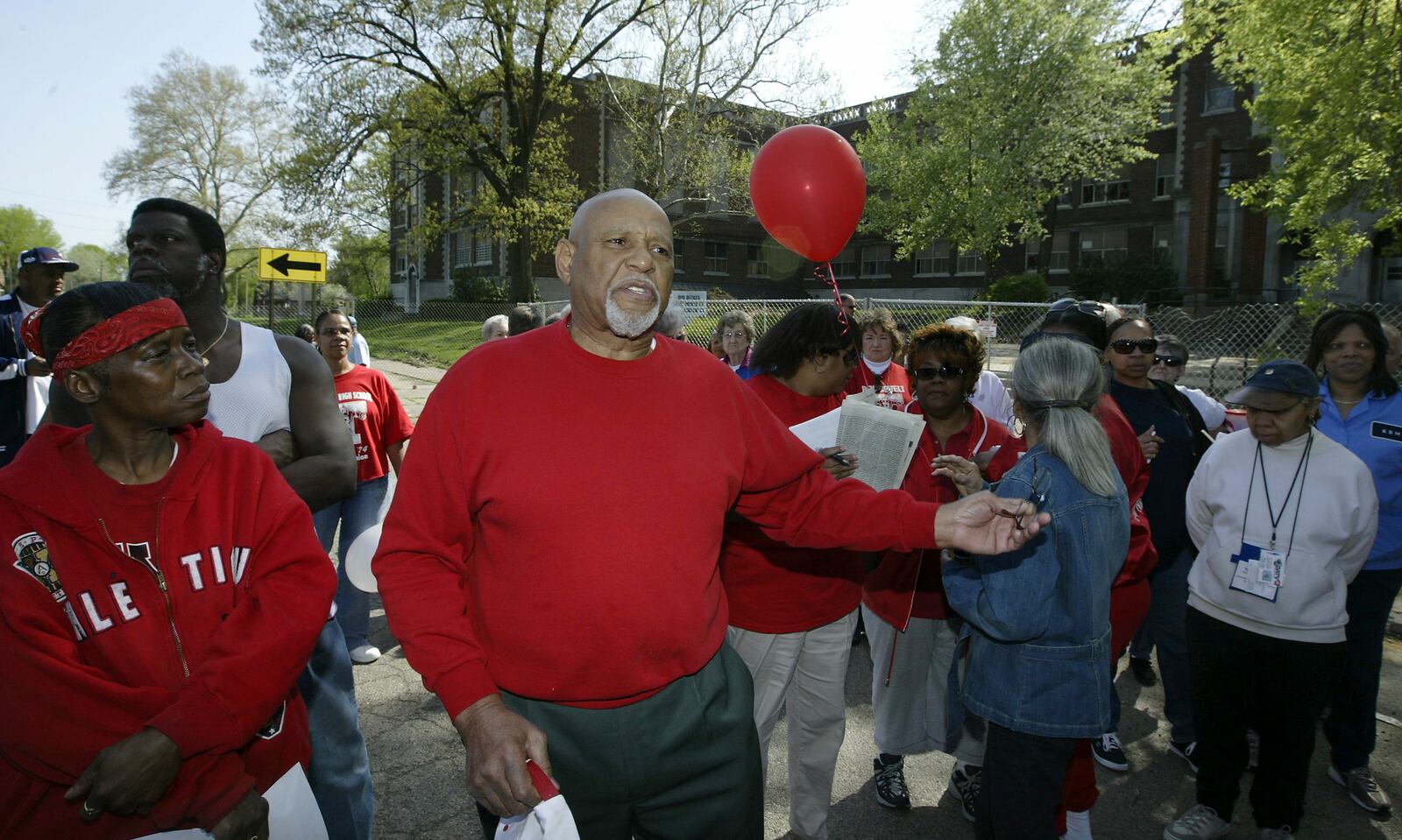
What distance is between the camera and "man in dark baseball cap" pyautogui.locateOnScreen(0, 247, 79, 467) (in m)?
5.07

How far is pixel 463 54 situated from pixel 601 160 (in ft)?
38.5

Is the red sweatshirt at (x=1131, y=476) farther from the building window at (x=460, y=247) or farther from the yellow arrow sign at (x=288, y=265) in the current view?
the building window at (x=460, y=247)

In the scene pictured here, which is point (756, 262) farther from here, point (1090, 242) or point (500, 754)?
point (500, 754)

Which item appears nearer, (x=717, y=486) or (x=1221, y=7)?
(x=717, y=486)

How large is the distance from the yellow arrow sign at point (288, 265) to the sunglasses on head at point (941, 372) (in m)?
13.5

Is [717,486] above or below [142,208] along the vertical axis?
below

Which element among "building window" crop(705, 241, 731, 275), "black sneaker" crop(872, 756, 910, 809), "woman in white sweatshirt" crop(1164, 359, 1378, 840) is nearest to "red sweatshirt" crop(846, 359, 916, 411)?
"woman in white sweatshirt" crop(1164, 359, 1378, 840)

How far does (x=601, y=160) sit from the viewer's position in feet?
121

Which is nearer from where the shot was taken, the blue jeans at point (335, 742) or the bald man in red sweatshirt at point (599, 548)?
the bald man in red sweatshirt at point (599, 548)

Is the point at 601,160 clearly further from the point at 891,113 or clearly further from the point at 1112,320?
the point at 1112,320

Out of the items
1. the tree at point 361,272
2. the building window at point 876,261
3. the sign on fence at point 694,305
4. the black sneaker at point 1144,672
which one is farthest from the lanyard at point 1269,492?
the tree at point 361,272

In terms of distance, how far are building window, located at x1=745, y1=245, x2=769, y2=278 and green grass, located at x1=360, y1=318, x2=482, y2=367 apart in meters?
21.3

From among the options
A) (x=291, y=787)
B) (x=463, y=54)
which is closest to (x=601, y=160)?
(x=463, y=54)

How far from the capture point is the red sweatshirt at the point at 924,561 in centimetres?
352
